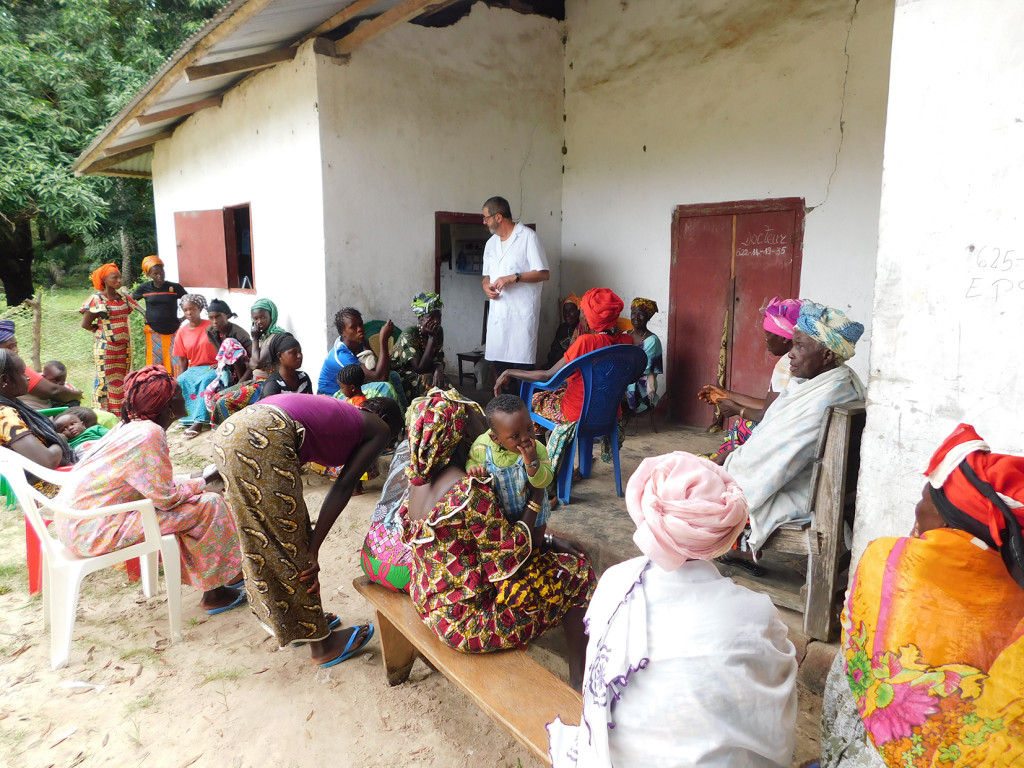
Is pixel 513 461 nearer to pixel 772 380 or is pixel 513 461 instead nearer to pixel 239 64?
pixel 772 380

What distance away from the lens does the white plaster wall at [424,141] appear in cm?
558

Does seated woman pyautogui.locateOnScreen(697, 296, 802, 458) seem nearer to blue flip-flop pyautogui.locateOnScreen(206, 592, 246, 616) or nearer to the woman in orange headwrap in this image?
the woman in orange headwrap

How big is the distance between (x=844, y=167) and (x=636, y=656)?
190 inches

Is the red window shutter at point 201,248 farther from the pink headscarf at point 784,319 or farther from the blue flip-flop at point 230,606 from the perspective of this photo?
the pink headscarf at point 784,319

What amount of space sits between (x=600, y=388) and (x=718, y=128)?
308 cm

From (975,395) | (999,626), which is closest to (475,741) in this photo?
(999,626)

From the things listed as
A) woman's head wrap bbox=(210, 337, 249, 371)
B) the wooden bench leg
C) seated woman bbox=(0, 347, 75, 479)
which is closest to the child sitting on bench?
the wooden bench leg

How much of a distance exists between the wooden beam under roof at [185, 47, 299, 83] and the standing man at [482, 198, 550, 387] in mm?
2169

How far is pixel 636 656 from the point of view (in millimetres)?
1350

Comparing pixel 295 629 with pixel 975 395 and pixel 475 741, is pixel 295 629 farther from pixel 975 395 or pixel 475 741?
pixel 975 395

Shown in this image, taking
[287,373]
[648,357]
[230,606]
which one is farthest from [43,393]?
[648,357]

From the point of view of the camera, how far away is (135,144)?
348 inches

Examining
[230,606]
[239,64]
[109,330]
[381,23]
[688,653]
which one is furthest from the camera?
[109,330]

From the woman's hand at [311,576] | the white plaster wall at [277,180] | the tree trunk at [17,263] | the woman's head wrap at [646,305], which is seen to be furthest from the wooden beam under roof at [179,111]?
the tree trunk at [17,263]
